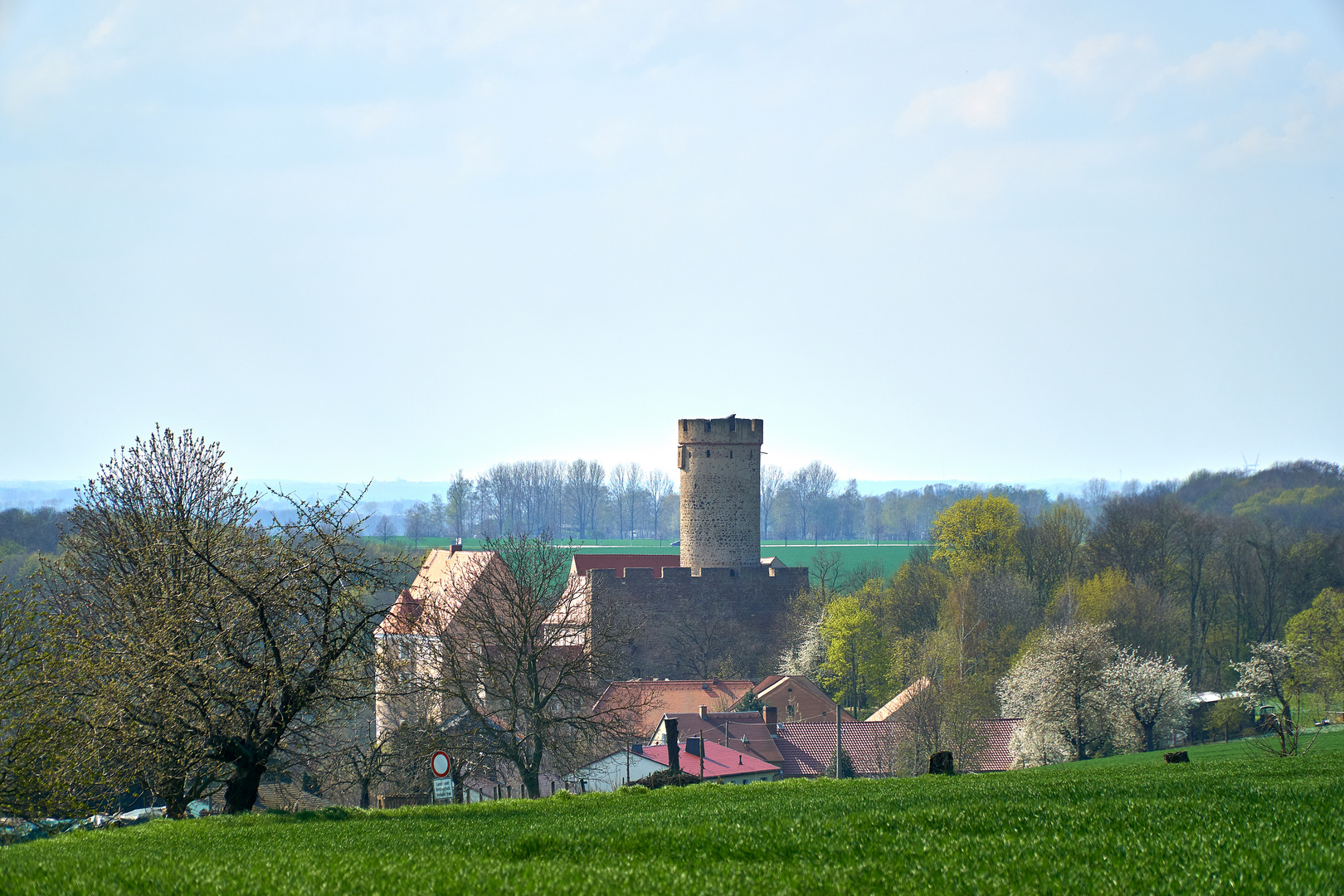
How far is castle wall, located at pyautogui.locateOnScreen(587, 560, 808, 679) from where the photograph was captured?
54.3 metres

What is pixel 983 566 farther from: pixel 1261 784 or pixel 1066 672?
pixel 1261 784

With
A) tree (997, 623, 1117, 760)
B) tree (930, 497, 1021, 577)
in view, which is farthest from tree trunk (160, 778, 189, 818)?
tree (930, 497, 1021, 577)

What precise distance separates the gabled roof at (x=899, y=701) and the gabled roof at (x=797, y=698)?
137cm

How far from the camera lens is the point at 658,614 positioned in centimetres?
5459

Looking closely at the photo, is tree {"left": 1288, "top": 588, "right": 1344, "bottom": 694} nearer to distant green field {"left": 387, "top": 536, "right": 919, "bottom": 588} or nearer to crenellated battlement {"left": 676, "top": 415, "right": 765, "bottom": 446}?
crenellated battlement {"left": 676, "top": 415, "right": 765, "bottom": 446}

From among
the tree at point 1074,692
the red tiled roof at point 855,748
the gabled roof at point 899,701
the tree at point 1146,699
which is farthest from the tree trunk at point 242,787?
the tree at point 1146,699

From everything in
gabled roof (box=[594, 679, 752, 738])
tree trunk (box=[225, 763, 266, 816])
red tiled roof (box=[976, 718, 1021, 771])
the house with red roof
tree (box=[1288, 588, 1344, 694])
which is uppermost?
tree trunk (box=[225, 763, 266, 816])

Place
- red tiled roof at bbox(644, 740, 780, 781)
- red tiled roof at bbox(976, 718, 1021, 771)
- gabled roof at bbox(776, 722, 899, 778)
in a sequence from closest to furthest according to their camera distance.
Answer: red tiled roof at bbox(644, 740, 780, 781)
gabled roof at bbox(776, 722, 899, 778)
red tiled roof at bbox(976, 718, 1021, 771)

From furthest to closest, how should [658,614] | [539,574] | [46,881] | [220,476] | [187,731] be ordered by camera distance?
[658,614] < [539,574] < [220,476] < [187,731] < [46,881]

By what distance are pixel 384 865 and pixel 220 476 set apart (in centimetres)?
1857

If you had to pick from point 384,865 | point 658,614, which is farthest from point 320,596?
point 658,614

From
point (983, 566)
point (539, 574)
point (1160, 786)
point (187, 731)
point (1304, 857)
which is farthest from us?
point (983, 566)

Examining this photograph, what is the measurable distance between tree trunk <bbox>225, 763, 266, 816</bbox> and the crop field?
70.4 inches

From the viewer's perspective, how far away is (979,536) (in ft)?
219
